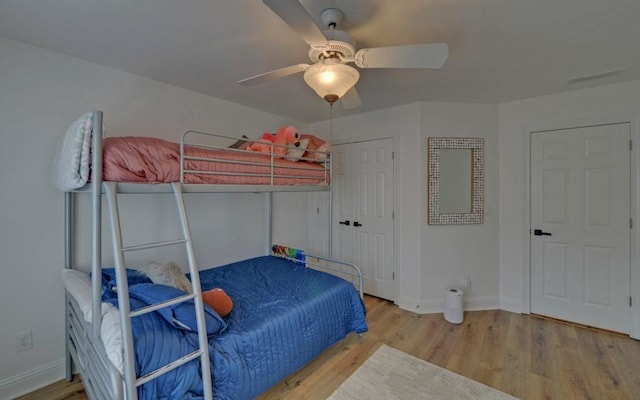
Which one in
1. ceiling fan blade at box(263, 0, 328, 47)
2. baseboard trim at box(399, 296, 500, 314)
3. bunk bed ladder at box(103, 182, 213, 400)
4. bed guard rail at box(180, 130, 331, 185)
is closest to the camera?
ceiling fan blade at box(263, 0, 328, 47)

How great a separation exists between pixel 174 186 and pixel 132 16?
3.34 feet

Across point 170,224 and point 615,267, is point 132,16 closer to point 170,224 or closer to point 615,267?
point 170,224

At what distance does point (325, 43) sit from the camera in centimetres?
142

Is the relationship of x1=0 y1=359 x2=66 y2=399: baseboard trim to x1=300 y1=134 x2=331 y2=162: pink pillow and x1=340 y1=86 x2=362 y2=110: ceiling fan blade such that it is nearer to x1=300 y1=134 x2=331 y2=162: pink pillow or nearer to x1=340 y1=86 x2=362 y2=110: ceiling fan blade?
x1=300 y1=134 x2=331 y2=162: pink pillow

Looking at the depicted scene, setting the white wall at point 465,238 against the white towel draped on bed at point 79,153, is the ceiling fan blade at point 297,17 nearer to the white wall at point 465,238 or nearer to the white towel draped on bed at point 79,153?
the white towel draped on bed at point 79,153

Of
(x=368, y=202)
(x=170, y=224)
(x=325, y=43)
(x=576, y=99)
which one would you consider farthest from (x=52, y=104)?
(x=576, y=99)

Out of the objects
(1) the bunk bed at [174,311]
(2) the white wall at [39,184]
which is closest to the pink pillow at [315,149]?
(1) the bunk bed at [174,311]

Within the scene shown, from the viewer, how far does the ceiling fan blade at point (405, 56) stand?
1374 millimetres

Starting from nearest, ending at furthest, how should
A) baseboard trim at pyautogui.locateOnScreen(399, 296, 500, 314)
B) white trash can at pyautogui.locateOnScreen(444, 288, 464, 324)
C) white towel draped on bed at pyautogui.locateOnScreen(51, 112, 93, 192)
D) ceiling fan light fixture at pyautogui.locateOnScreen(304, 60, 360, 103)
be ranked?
white towel draped on bed at pyautogui.locateOnScreen(51, 112, 93, 192)
ceiling fan light fixture at pyautogui.locateOnScreen(304, 60, 360, 103)
white trash can at pyautogui.locateOnScreen(444, 288, 464, 324)
baseboard trim at pyautogui.locateOnScreen(399, 296, 500, 314)

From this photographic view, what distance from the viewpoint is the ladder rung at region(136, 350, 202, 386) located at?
123 cm

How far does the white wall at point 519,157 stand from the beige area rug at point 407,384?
165 cm

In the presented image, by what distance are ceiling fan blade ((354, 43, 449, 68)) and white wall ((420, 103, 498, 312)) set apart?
1773 mm

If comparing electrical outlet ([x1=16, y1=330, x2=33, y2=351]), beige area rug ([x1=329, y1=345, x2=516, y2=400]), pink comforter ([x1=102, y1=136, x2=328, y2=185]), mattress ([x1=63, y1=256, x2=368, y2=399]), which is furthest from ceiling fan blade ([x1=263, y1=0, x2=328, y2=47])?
electrical outlet ([x1=16, y1=330, x2=33, y2=351])

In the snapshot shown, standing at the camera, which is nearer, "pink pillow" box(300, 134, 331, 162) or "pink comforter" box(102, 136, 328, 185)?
"pink comforter" box(102, 136, 328, 185)
